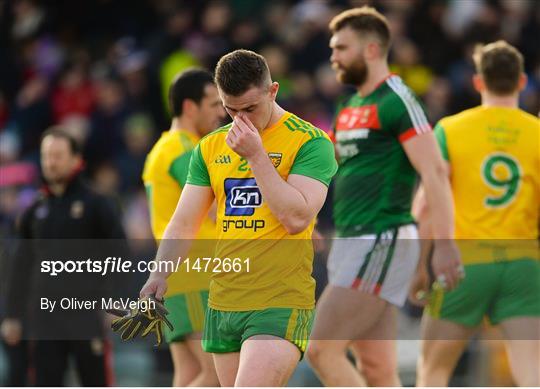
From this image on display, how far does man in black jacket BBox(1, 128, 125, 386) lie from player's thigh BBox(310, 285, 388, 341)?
6.64 ft

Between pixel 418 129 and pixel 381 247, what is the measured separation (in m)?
0.81

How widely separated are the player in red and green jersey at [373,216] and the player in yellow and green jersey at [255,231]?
1511mm

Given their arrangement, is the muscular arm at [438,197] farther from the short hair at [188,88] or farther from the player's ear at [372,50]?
the short hair at [188,88]

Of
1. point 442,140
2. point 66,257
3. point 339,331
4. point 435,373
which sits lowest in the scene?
point 435,373

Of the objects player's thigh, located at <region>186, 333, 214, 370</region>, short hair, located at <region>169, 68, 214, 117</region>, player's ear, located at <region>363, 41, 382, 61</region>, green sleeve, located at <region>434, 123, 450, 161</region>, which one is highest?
player's ear, located at <region>363, 41, 382, 61</region>

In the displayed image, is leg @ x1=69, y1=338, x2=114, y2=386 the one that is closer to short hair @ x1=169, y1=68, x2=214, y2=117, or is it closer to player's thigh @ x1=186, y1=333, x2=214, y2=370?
player's thigh @ x1=186, y1=333, x2=214, y2=370

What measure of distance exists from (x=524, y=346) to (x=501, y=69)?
6.21ft

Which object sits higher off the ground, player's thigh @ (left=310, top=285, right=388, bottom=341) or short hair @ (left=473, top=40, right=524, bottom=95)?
short hair @ (left=473, top=40, right=524, bottom=95)

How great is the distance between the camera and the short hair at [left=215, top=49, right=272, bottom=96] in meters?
6.40

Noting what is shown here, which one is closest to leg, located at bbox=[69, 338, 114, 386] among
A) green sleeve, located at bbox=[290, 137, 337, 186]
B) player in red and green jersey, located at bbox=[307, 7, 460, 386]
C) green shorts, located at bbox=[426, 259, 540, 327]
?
player in red and green jersey, located at bbox=[307, 7, 460, 386]

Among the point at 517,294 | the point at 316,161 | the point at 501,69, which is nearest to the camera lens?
the point at 316,161

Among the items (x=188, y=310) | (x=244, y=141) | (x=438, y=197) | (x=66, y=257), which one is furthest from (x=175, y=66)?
(x=244, y=141)

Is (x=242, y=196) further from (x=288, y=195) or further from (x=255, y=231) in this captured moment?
(x=288, y=195)

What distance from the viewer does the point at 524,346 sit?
844 cm
